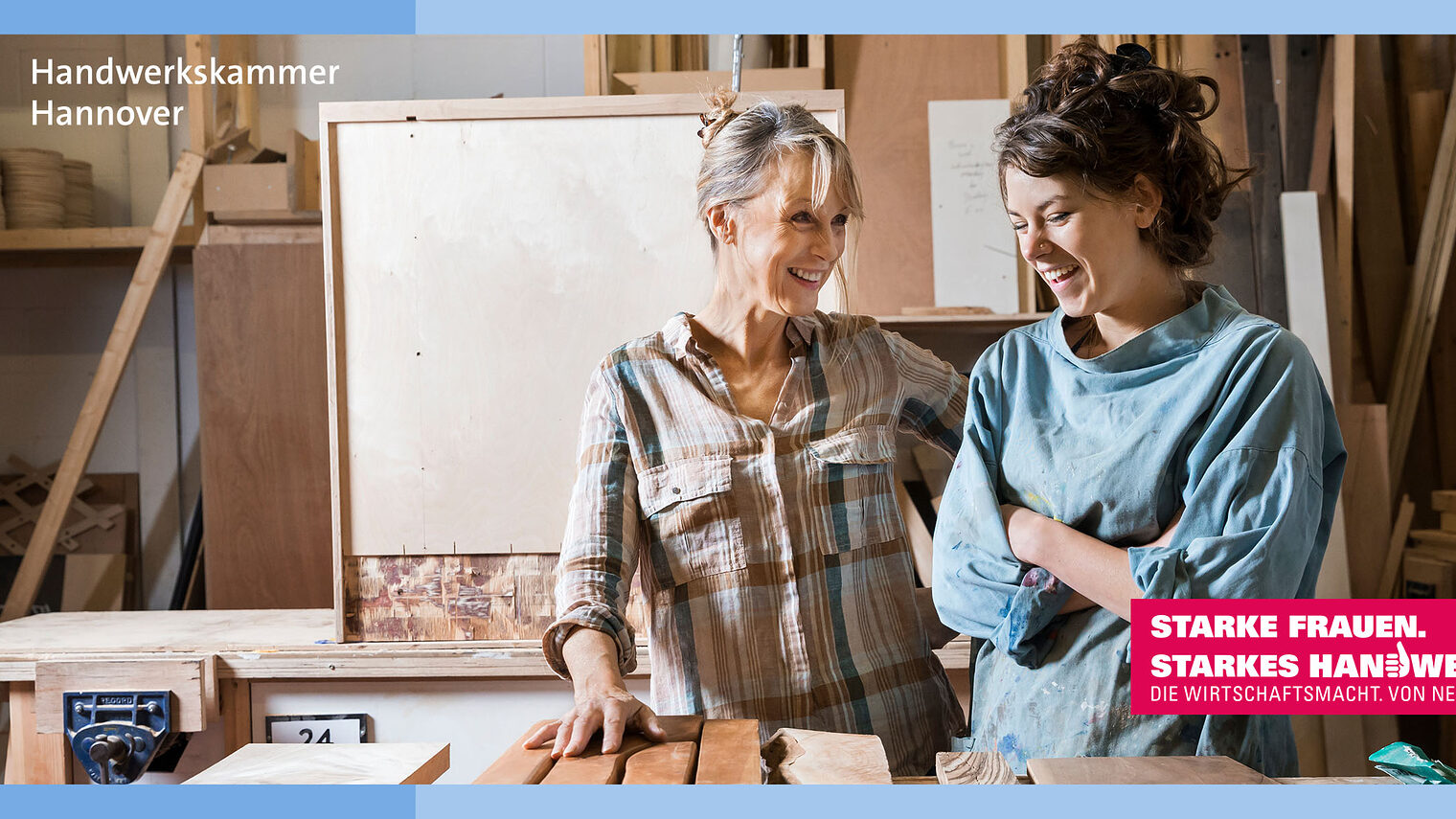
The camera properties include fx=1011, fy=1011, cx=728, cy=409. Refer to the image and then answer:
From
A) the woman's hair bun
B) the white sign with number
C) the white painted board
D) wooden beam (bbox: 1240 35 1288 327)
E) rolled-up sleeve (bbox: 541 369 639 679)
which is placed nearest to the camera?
rolled-up sleeve (bbox: 541 369 639 679)

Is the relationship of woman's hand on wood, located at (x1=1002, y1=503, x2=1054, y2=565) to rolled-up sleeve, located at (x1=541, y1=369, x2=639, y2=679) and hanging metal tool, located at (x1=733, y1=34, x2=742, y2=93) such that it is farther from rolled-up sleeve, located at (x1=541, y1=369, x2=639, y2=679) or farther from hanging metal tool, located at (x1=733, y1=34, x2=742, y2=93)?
hanging metal tool, located at (x1=733, y1=34, x2=742, y2=93)

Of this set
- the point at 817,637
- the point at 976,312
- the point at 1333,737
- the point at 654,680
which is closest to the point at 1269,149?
the point at 976,312

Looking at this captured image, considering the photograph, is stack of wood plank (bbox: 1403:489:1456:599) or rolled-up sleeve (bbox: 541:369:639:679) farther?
stack of wood plank (bbox: 1403:489:1456:599)

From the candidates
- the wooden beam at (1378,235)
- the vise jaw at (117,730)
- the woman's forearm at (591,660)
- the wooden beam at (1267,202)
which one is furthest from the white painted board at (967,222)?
the vise jaw at (117,730)

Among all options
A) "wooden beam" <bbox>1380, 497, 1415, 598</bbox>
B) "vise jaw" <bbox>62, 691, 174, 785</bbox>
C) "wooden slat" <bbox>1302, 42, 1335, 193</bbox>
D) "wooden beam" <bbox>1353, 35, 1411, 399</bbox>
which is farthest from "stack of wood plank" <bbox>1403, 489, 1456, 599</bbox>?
"vise jaw" <bbox>62, 691, 174, 785</bbox>

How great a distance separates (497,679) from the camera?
3.47 ft

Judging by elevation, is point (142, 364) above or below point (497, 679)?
above

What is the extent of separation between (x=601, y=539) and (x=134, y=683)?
494 millimetres

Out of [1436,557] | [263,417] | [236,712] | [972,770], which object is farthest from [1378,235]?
[263,417]

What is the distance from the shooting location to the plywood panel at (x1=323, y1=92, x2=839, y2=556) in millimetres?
1067

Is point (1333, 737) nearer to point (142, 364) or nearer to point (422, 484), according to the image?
point (422, 484)

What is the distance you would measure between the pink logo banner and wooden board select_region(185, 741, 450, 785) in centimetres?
51

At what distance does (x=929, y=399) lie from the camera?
0.90 metres

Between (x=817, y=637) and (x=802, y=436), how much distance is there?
0.17m
